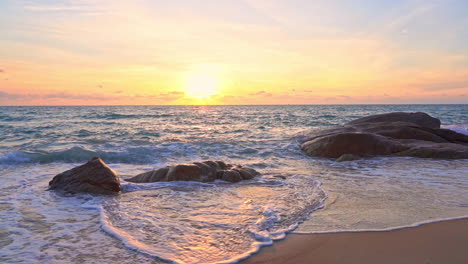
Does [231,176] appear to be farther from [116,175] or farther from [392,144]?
[392,144]

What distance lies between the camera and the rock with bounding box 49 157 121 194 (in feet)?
22.5

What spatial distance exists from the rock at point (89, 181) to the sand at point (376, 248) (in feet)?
13.8

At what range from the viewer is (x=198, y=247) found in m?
4.02

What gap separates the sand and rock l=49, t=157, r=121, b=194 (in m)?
4.22

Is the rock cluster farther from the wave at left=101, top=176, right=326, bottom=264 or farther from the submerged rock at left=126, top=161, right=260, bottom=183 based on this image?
the wave at left=101, top=176, right=326, bottom=264

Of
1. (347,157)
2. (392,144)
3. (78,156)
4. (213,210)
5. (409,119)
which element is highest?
(409,119)

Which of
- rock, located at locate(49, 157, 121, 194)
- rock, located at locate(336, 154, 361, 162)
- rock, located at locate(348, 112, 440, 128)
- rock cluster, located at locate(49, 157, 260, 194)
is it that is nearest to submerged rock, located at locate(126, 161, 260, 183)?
rock cluster, located at locate(49, 157, 260, 194)

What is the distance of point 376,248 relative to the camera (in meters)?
3.88

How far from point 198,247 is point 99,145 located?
12746 mm

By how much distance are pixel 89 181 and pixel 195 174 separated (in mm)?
2367

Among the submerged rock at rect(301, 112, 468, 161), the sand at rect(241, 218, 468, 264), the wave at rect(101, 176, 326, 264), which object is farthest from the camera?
the submerged rock at rect(301, 112, 468, 161)

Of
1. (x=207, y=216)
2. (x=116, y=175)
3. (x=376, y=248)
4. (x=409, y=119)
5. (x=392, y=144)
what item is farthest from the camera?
(x=409, y=119)

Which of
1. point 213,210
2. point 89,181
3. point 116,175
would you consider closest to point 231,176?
point 213,210

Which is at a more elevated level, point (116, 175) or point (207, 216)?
point (116, 175)
